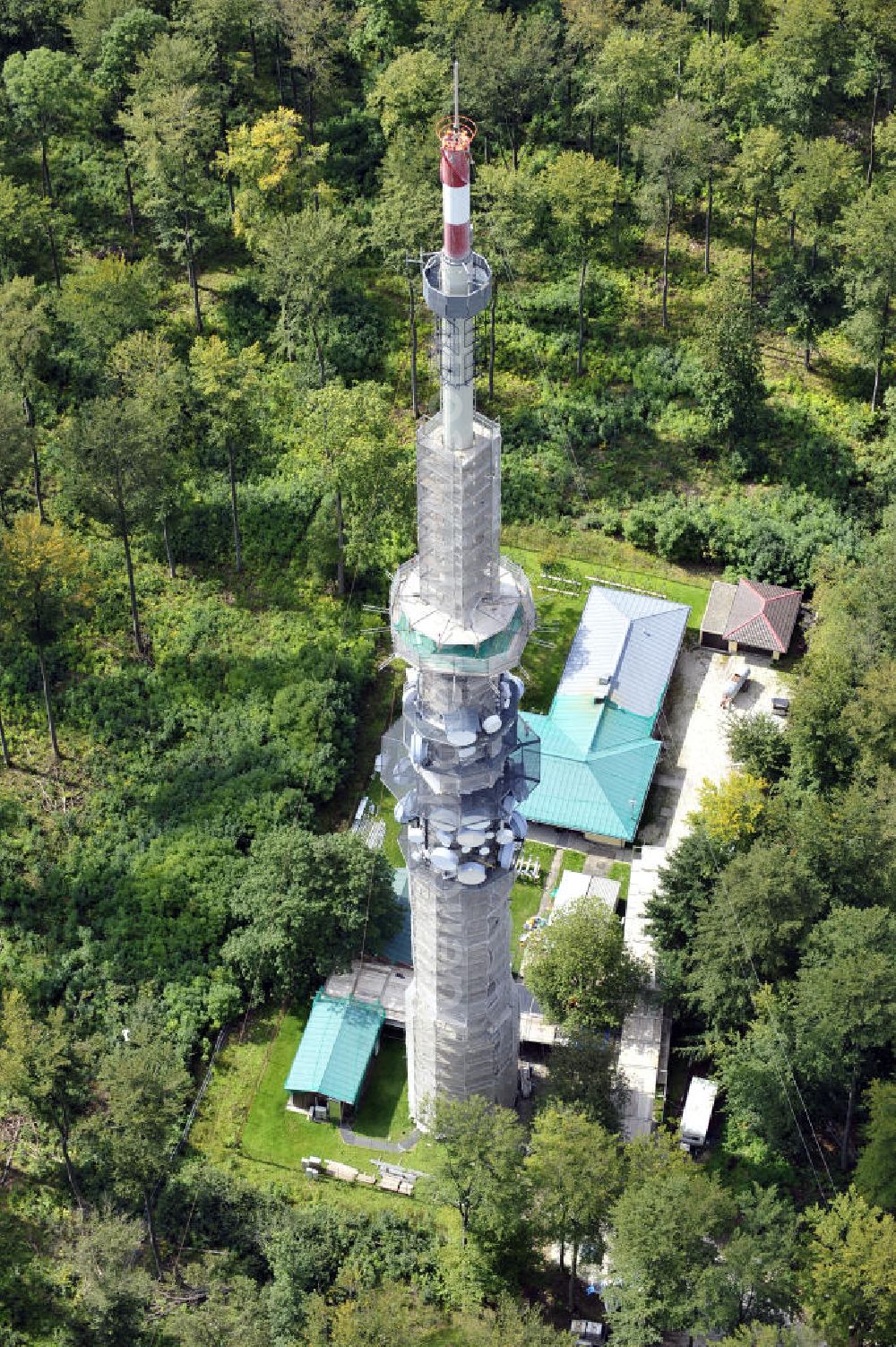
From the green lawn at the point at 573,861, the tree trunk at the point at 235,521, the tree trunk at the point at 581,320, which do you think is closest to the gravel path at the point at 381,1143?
the green lawn at the point at 573,861

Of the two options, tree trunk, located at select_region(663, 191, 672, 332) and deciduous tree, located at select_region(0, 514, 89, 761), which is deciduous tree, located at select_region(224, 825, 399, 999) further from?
Answer: tree trunk, located at select_region(663, 191, 672, 332)

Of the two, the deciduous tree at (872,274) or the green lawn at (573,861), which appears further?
the deciduous tree at (872,274)

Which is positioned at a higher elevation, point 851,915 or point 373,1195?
point 851,915

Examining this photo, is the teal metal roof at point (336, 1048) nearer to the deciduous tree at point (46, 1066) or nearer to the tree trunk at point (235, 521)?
the deciduous tree at point (46, 1066)

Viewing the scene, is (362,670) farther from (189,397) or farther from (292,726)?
(189,397)

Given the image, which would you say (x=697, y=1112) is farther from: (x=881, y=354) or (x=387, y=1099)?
(x=881, y=354)

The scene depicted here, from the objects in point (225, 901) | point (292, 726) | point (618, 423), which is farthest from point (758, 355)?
point (225, 901)

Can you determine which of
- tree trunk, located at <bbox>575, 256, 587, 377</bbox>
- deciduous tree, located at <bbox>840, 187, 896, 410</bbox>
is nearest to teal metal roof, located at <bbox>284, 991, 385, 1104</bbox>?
tree trunk, located at <bbox>575, 256, 587, 377</bbox>
